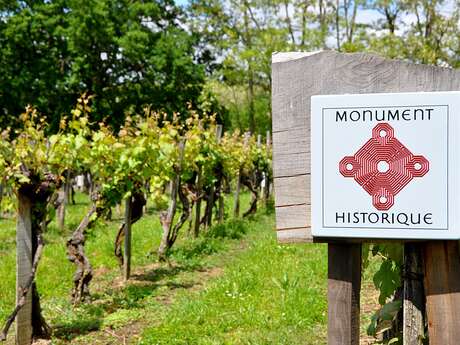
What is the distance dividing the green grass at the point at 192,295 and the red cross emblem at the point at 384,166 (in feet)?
10.2

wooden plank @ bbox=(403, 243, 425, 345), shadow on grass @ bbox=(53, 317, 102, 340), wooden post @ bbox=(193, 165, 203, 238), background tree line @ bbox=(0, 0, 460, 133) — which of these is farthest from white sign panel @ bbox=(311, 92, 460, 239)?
background tree line @ bbox=(0, 0, 460, 133)

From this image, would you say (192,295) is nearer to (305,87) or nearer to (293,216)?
(293,216)

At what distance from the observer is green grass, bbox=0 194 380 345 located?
5.18 m

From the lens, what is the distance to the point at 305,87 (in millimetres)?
1992

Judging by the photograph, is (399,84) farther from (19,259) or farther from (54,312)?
(54,312)

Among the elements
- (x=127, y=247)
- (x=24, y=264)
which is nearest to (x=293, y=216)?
(x=24, y=264)

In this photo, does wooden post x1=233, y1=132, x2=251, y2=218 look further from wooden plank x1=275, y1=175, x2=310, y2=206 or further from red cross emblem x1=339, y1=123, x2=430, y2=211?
red cross emblem x1=339, y1=123, x2=430, y2=211

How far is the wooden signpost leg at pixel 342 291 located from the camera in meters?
2.03

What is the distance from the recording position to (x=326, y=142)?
1930 mm

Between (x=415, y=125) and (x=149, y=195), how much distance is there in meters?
6.78

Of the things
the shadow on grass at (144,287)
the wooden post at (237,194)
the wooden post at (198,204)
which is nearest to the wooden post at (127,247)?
the shadow on grass at (144,287)

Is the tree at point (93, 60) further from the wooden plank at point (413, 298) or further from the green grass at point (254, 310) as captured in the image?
the wooden plank at point (413, 298)

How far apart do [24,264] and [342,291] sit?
11.5 feet

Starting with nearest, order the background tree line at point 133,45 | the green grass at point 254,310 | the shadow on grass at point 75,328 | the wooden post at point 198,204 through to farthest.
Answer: the green grass at point 254,310 < the shadow on grass at point 75,328 < the wooden post at point 198,204 < the background tree line at point 133,45
